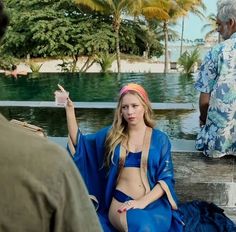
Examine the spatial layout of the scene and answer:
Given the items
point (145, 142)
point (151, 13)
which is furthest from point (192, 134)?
point (151, 13)

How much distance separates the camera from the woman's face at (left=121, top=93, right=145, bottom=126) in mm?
3230

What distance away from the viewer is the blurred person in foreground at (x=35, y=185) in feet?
2.61

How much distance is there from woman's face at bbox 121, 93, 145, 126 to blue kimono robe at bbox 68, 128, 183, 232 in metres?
0.15

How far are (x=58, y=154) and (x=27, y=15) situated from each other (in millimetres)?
26630

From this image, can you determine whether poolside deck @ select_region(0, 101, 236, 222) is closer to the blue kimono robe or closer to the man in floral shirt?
the man in floral shirt

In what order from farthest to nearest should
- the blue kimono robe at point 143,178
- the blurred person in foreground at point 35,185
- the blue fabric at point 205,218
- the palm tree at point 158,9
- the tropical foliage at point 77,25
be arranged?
1. the palm tree at point 158,9
2. the tropical foliage at point 77,25
3. the blue fabric at point 205,218
4. the blue kimono robe at point 143,178
5. the blurred person in foreground at point 35,185

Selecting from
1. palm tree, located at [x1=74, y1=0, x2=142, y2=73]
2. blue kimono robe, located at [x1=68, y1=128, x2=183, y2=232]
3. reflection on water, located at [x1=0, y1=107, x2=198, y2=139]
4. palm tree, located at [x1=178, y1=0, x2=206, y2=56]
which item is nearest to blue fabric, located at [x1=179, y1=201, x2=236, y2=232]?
blue kimono robe, located at [x1=68, y1=128, x2=183, y2=232]

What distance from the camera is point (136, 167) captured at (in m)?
3.23

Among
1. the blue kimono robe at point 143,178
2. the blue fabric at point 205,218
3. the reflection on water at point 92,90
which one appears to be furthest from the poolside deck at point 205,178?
the reflection on water at point 92,90

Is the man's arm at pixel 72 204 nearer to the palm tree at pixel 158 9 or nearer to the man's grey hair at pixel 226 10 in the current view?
the man's grey hair at pixel 226 10

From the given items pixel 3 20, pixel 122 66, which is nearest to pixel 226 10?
pixel 3 20

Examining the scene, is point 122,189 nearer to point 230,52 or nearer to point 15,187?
point 230,52

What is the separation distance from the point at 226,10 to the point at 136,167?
1.21 m

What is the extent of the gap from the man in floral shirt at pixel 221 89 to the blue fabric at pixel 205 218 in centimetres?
41
